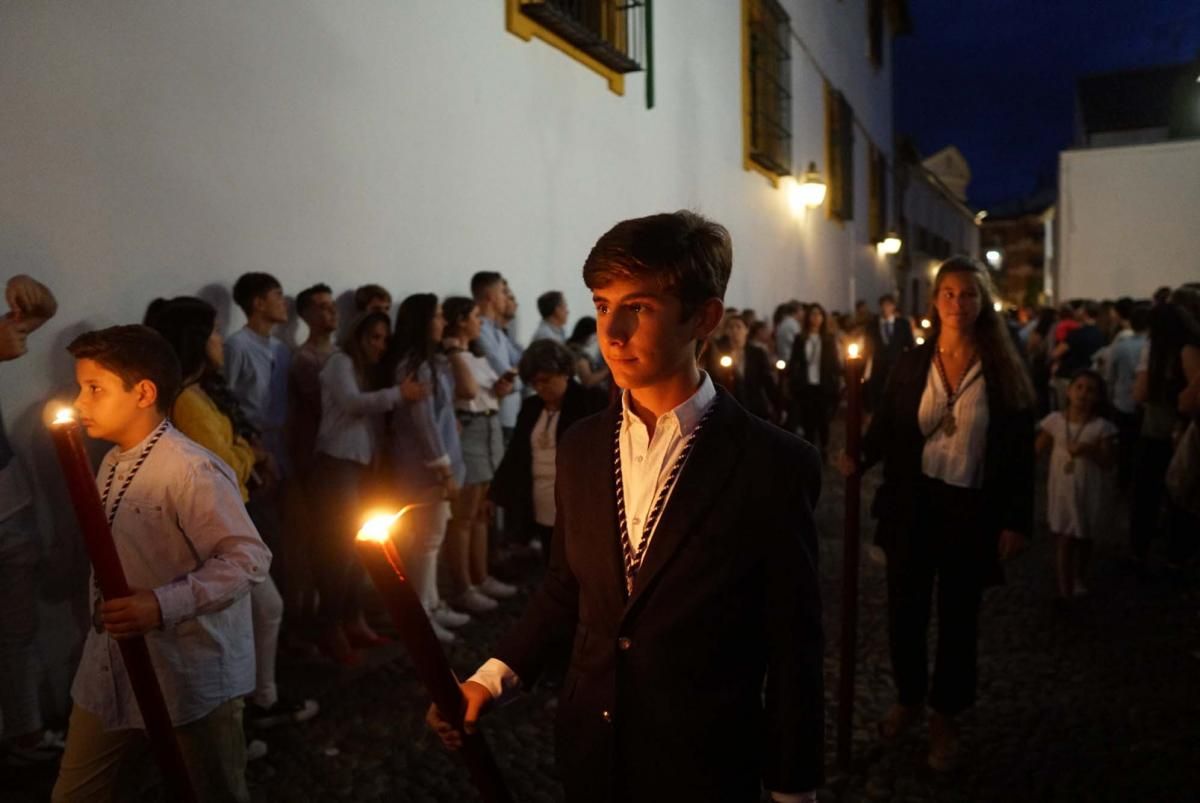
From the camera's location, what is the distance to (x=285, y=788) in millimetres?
3529

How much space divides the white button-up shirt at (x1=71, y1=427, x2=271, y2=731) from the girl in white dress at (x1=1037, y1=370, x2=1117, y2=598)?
4.90 meters

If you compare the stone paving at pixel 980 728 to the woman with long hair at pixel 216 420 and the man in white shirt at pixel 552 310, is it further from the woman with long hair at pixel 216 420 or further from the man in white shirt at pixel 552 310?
the man in white shirt at pixel 552 310

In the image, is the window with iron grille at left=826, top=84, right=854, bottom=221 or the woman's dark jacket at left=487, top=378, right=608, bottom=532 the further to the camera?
the window with iron grille at left=826, top=84, right=854, bottom=221

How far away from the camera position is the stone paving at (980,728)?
348cm

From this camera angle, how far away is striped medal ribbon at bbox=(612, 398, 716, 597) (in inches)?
71.5

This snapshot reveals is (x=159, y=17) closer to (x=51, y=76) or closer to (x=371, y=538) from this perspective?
(x=51, y=76)

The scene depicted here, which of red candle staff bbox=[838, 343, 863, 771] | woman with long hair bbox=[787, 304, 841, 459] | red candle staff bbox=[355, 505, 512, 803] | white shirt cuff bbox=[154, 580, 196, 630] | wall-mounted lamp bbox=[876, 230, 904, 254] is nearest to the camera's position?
red candle staff bbox=[355, 505, 512, 803]

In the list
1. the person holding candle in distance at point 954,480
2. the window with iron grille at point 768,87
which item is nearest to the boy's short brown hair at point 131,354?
the person holding candle in distance at point 954,480

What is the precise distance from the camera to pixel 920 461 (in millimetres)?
3654

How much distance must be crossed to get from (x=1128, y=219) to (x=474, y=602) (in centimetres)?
1834

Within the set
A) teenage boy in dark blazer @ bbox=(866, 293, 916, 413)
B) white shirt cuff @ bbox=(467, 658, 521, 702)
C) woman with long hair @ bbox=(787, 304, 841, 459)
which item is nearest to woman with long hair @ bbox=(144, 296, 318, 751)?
white shirt cuff @ bbox=(467, 658, 521, 702)

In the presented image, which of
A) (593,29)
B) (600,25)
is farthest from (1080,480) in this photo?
(600,25)

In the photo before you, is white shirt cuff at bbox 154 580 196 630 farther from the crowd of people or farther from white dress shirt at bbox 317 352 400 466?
white dress shirt at bbox 317 352 400 466

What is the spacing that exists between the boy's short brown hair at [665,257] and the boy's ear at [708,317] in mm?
14
